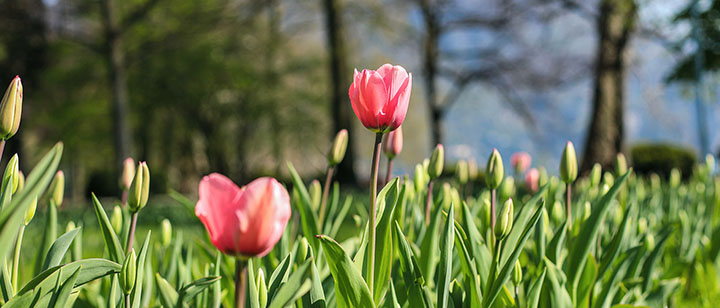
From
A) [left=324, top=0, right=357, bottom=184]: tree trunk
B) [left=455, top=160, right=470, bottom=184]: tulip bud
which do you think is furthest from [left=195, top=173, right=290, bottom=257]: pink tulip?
[left=324, top=0, right=357, bottom=184]: tree trunk

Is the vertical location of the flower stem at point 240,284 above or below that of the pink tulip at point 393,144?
below

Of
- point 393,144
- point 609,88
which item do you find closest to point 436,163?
point 393,144

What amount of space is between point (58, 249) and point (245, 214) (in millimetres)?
649

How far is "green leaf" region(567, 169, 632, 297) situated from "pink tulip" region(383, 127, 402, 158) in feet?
1.84

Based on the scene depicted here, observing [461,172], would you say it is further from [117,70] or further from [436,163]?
[117,70]

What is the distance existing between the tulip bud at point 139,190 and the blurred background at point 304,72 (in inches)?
300

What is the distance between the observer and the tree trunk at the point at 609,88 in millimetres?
10828

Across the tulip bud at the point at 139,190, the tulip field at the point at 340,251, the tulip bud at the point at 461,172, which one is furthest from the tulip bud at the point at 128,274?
the tulip bud at the point at 461,172

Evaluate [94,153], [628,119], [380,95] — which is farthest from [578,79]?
[94,153]

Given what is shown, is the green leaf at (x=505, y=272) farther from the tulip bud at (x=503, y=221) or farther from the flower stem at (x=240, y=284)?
the flower stem at (x=240, y=284)

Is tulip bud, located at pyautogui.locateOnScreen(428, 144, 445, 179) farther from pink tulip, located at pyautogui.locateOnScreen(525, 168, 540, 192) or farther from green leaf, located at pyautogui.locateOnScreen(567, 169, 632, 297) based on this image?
pink tulip, located at pyautogui.locateOnScreen(525, 168, 540, 192)

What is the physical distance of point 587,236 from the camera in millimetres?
1452

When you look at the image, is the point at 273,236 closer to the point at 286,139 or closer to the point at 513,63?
the point at 513,63

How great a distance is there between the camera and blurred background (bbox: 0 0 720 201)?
11.4m
